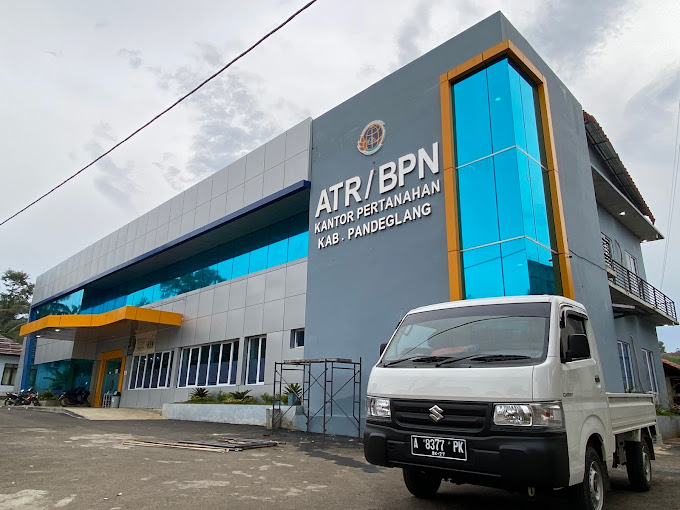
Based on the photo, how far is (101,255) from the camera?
99.1 feet

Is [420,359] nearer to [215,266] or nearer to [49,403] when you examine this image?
[215,266]

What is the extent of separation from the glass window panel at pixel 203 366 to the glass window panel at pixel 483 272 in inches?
525

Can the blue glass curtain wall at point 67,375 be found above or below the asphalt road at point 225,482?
above

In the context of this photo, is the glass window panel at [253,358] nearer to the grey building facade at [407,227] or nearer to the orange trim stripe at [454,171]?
the grey building facade at [407,227]

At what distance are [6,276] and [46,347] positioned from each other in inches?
1422

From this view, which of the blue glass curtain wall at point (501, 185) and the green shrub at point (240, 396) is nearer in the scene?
the blue glass curtain wall at point (501, 185)

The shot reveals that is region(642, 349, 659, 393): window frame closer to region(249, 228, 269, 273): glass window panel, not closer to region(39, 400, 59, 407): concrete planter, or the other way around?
region(249, 228, 269, 273): glass window panel

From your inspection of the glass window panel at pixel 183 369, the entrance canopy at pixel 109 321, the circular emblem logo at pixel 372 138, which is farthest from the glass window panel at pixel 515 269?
the entrance canopy at pixel 109 321

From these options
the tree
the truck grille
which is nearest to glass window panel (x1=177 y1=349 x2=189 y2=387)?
the truck grille

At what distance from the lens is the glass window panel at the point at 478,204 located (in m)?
11.8

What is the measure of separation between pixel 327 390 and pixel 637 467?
362 inches

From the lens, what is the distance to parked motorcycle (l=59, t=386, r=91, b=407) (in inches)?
1041

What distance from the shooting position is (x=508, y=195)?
11570 mm

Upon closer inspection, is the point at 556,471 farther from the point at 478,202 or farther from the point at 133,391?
the point at 133,391
